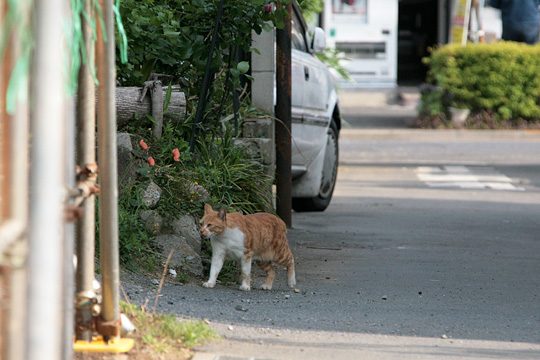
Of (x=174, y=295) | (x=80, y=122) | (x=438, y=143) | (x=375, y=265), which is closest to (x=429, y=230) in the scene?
(x=375, y=265)

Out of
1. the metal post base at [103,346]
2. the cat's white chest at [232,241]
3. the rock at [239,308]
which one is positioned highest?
the cat's white chest at [232,241]

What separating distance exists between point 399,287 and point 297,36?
3.94 m

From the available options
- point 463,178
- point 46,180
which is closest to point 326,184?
point 463,178

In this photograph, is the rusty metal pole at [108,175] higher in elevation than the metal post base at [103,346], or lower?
higher

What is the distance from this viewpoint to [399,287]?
25.6 ft

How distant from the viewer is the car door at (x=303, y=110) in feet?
34.9

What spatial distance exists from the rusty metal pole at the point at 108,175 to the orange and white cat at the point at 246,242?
88.6 inches

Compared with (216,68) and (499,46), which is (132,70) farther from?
(499,46)

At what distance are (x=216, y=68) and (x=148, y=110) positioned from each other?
2.49ft

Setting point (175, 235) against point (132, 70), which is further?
point (132, 70)

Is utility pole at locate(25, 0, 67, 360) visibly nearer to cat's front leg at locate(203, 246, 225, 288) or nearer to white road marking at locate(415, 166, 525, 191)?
cat's front leg at locate(203, 246, 225, 288)

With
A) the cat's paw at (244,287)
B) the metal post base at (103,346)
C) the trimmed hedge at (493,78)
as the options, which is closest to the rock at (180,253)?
the cat's paw at (244,287)

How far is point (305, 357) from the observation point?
5723 millimetres

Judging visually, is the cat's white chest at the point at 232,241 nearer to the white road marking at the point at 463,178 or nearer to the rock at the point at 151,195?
the rock at the point at 151,195
